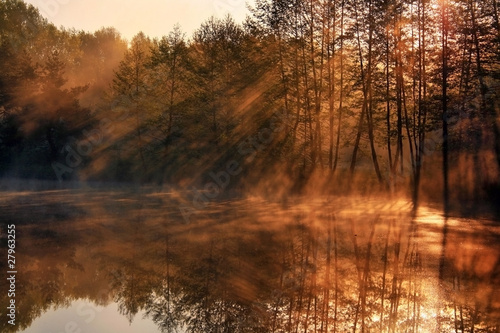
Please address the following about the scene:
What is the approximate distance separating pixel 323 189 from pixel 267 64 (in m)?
12.7

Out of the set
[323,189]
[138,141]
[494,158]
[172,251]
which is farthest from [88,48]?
[172,251]

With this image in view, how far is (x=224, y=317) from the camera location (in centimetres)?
1030

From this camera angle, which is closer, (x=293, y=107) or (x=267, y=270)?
(x=267, y=270)

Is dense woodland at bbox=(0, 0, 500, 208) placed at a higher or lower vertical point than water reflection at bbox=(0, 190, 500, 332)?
higher

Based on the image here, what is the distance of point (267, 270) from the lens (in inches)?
554

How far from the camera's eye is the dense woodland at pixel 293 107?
123ft

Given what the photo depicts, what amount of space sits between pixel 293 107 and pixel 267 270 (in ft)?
106

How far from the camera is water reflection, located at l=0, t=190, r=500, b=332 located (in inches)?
404

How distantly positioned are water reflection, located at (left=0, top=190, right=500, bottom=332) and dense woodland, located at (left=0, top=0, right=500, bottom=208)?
14788 mm

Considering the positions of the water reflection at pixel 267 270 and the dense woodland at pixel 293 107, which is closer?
the water reflection at pixel 267 270

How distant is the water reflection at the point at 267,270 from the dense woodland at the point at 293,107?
14788 millimetres

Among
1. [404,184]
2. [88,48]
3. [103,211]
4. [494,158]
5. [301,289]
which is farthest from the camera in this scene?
[88,48]

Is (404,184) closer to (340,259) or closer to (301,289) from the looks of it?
(340,259)

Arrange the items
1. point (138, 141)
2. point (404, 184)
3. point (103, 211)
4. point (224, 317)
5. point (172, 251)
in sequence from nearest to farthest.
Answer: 1. point (224, 317)
2. point (172, 251)
3. point (103, 211)
4. point (404, 184)
5. point (138, 141)
